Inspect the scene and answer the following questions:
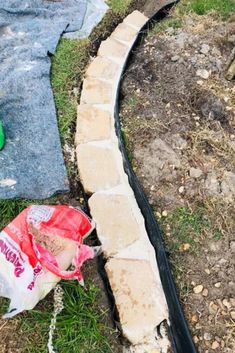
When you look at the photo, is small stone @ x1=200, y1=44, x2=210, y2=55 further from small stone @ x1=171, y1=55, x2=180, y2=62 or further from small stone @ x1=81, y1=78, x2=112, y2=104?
→ small stone @ x1=81, y1=78, x2=112, y2=104

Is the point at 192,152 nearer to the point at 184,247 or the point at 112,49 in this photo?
the point at 184,247

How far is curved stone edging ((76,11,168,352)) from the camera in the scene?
2.43m

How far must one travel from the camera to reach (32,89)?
139 inches

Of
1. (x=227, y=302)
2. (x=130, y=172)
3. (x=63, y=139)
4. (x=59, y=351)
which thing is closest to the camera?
(x=59, y=351)

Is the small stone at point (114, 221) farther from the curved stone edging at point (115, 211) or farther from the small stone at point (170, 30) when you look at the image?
the small stone at point (170, 30)

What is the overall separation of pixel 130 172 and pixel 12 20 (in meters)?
2.20

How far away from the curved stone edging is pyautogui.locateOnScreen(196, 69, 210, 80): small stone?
676 millimetres

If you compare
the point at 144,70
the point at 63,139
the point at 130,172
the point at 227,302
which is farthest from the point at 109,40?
the point at 227,302

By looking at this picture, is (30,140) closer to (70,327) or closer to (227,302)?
(70,327)

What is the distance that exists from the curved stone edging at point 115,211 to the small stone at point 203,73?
68 centimetres

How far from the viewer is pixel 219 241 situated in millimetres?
2830

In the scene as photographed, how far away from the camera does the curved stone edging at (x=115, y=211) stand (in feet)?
7.97

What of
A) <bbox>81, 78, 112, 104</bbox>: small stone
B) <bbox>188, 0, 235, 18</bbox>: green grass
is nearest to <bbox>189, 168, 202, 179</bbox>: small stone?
<bbox>81, 78, 112, 104</bbox>: small stone

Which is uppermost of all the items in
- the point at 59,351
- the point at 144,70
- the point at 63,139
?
the point at 144,70
